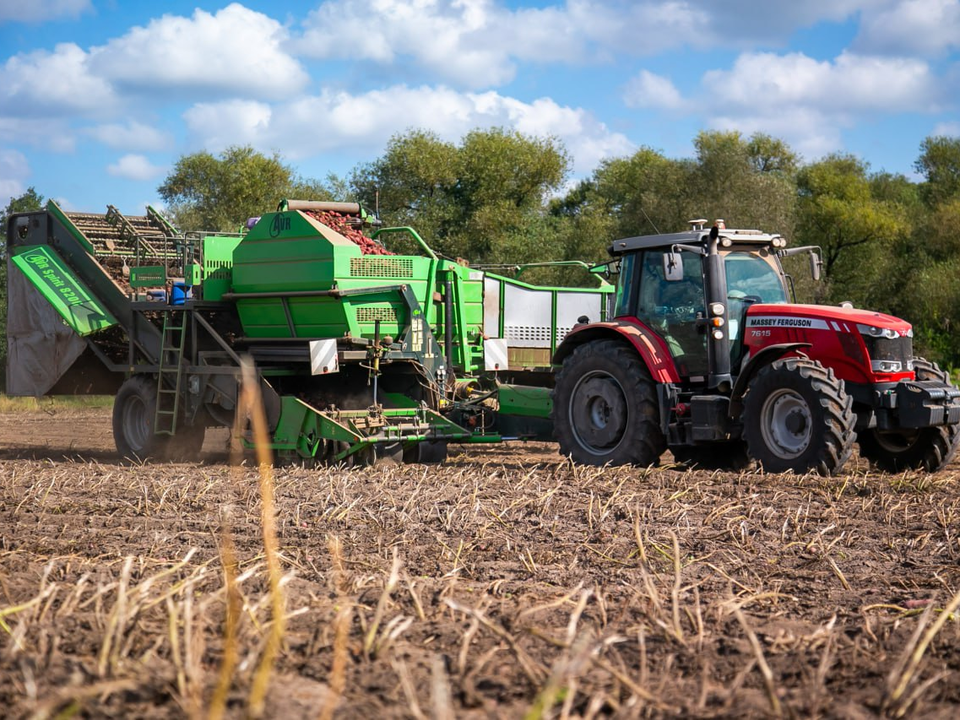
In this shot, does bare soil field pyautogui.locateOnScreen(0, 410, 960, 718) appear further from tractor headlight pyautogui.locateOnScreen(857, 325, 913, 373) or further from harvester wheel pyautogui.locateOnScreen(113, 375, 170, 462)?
harvester wheel pyautogui.locateOnScreen(113, 375, 170, 462)

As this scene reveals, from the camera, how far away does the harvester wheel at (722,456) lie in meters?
9.70

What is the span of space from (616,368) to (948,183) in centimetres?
3697

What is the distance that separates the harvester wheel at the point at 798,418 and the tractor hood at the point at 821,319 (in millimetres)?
404

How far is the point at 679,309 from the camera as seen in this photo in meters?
9.47

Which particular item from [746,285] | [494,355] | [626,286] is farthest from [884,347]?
[494,355]

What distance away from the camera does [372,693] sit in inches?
127

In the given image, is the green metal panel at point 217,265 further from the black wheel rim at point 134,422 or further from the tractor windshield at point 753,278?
the tractor windshield at point 753,278

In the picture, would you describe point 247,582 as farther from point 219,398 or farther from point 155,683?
point 219,398

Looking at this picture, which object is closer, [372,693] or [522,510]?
[372,693]

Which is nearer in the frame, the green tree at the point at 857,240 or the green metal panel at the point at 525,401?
the green metal panel at the point at 525,401

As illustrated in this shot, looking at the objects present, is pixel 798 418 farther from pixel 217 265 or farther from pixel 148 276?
pixel 148 276

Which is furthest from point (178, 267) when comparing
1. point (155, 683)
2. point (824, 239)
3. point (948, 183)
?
point (948, 183)

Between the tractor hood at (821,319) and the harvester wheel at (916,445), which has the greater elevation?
the tractor hood at (821,319)

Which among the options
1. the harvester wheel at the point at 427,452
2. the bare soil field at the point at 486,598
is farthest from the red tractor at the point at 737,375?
the harvester wheel at the point at 427,452
